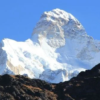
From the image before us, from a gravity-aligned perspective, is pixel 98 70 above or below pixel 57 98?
above

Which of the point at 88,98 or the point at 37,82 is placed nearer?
the point at 88,98

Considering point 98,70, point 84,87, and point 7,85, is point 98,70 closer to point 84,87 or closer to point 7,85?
point 84,87

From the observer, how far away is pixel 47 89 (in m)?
92.4

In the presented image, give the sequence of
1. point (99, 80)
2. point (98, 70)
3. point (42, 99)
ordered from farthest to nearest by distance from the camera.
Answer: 1. point (98, 70)
2. point (99, 80)
3. point (42, 99)

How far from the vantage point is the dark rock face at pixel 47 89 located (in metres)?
86.6

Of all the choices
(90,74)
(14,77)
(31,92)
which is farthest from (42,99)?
(90,74)

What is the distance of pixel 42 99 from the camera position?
86562 millimetres

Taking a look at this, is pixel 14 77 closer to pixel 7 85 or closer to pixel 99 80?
pixel 7 85

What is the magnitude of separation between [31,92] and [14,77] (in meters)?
6.14

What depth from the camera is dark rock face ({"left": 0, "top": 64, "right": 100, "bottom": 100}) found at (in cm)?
8662

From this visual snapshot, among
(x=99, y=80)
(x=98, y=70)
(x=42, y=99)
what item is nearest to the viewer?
(x=42, y=99)

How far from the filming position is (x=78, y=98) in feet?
292

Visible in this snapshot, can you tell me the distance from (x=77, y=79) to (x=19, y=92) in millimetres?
13250

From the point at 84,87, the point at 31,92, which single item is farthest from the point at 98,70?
the point at 31,92
